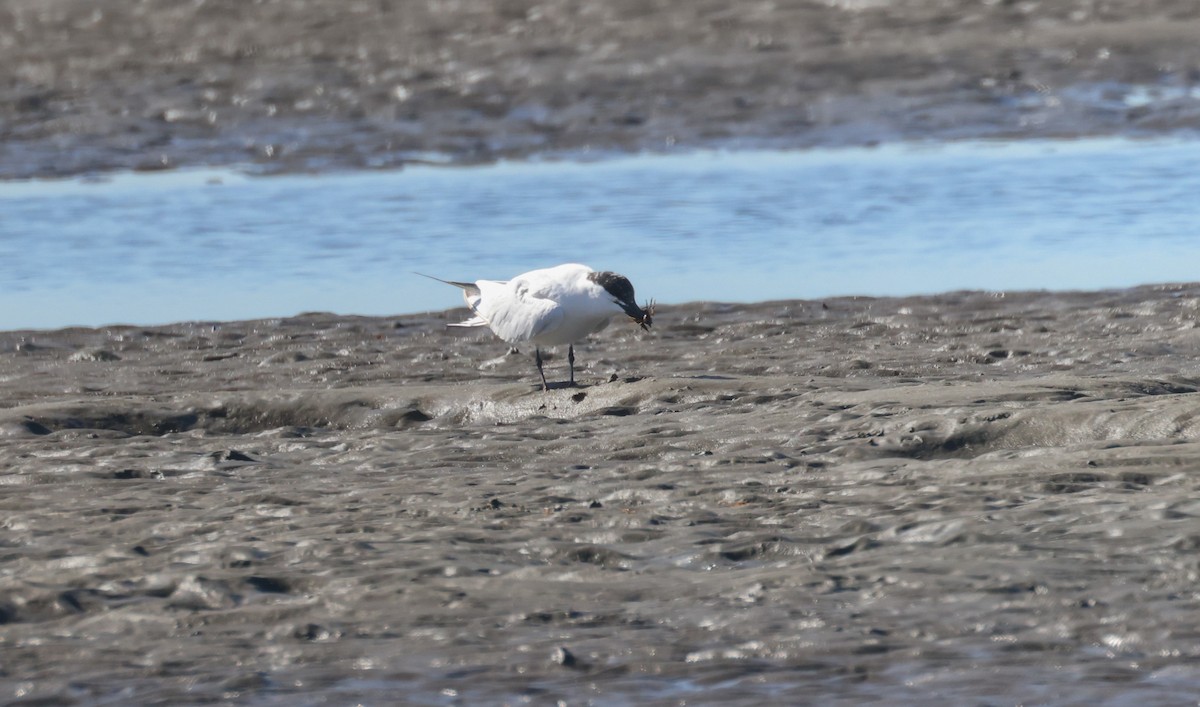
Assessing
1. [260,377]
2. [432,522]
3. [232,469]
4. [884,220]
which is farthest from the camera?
[884,220]

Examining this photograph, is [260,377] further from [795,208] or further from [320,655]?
[795,208]

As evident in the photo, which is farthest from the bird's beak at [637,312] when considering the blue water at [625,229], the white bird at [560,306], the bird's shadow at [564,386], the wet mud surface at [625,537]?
the blue water at [625,229]

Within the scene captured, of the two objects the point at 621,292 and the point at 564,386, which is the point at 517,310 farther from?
the point at 621,292

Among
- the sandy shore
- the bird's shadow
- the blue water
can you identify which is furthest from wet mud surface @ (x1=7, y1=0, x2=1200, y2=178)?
the bird's shadow

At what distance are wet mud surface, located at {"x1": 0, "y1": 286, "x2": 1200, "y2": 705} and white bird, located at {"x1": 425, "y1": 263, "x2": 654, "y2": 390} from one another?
0.29 meters

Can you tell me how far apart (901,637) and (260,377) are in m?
5.73

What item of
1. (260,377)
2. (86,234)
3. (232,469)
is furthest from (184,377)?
(86,234)

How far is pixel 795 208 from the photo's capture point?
1502 cm

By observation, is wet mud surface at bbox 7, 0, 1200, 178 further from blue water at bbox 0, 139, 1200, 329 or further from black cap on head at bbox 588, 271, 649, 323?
black cap on head at bbox 588, 271, 649, 323

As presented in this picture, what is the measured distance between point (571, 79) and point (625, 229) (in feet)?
18.6

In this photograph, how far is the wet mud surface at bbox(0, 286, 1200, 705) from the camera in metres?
4.78

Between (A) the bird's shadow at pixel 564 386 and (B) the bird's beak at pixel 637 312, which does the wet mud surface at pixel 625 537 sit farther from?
(B) the bird's beak at pixel 637 312

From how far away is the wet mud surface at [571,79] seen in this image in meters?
18.5

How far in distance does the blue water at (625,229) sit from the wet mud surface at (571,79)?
0.79 m
